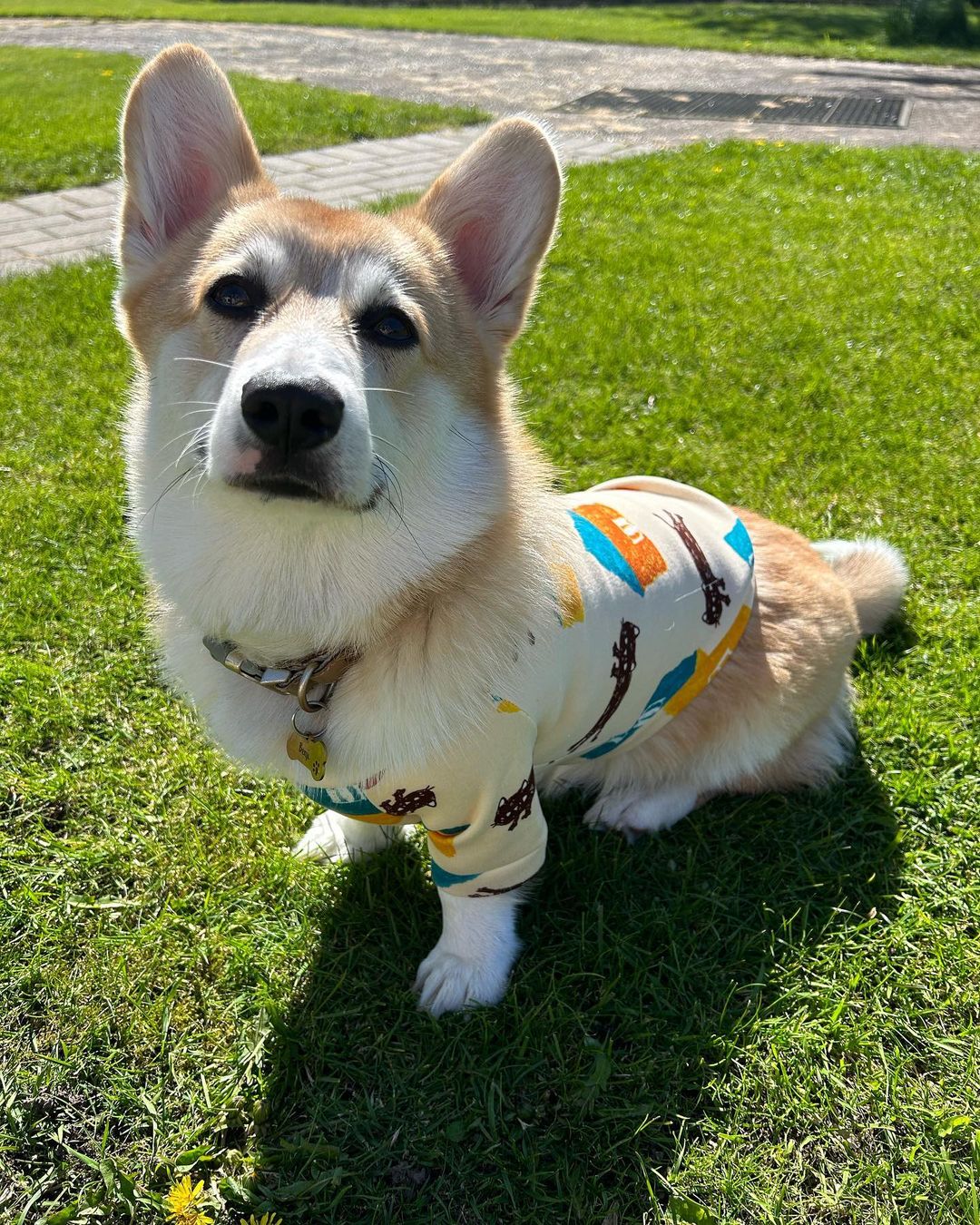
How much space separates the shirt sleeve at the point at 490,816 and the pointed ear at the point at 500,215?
1053 millimetres

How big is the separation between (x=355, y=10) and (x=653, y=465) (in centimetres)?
2373

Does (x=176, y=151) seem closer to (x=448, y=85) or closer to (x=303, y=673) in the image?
(x=303, y=673)

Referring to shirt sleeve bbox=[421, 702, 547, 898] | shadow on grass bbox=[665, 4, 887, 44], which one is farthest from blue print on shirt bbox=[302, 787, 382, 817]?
shadow on grass bbox=[665, 4, 887, 44]

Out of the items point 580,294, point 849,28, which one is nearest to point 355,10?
point 849,28

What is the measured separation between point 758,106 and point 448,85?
443 centimetres

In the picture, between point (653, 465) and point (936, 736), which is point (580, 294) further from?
point (936, 736)

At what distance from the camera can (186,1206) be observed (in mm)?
1812

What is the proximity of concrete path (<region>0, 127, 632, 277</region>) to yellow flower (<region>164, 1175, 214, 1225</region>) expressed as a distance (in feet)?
18.3

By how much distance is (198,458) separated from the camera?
1888 mm

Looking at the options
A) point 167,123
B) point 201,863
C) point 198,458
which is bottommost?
point 201,863

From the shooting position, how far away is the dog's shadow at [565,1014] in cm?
195

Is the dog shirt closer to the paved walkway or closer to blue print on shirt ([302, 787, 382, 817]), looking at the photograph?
blue print on shirt ([302, 787, 382, 817])

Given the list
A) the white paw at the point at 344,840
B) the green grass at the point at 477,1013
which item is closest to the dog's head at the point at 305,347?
the white paw at the point at 344,840

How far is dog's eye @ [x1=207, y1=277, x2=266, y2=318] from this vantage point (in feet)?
6.35
